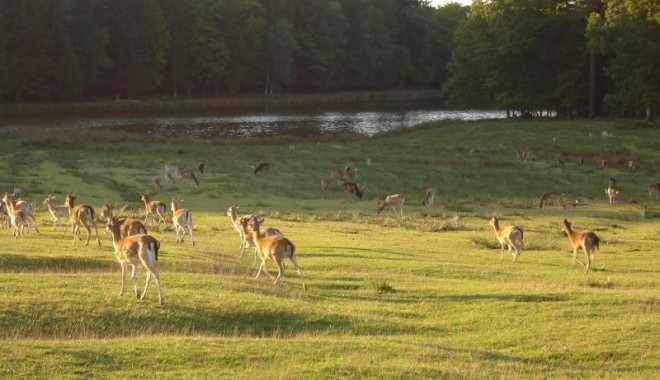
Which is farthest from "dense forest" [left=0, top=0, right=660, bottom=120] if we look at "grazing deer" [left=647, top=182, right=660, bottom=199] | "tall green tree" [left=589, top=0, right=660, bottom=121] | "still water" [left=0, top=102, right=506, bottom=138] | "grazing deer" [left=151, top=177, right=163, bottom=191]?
"grazing deer" [left=151, top=177, right=163, bottom=191]

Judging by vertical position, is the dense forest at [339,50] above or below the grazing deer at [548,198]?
above

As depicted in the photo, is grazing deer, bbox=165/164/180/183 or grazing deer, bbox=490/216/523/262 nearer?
grazing deer, bbox=490/216/523/262

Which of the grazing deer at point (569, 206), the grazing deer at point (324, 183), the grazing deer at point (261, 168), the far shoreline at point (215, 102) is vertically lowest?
the grazing deer at point (569, 206)

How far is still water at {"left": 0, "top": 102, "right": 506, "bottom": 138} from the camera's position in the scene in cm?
7844

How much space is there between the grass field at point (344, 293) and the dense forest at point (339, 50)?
4005 centimetres

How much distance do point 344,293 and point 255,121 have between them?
7367cm

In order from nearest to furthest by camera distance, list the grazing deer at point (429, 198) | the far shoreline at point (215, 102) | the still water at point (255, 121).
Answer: the grazing deer at point (429, 198) → the still water at point (255, 121) → the far shoreline at point (215, 102)

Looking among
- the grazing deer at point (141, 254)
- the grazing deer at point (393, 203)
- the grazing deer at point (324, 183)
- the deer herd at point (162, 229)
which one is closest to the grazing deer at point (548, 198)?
the deer herd at point (162, 229)

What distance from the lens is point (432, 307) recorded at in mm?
17203

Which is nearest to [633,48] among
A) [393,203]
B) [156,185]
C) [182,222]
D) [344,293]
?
[393,203]

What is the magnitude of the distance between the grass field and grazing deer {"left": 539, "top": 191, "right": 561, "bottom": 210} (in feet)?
2.44

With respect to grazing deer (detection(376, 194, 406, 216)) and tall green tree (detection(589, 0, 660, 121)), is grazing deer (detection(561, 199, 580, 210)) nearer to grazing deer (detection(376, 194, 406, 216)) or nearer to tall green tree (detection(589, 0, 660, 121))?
grazing deer (detection(376, 194, 406, 216))

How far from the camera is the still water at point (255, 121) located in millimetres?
78438

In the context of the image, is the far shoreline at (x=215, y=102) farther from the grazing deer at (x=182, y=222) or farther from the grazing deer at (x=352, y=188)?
the grazing deer at (x=182, y=222)
